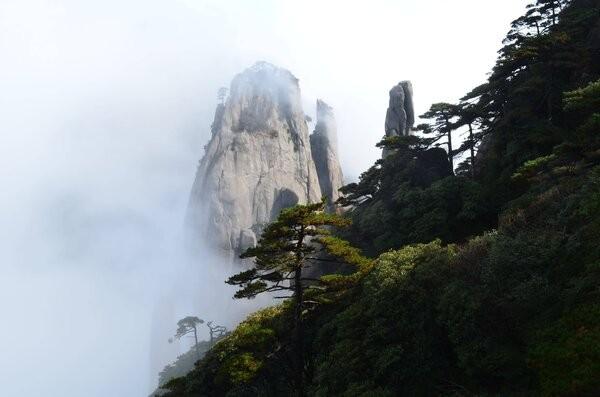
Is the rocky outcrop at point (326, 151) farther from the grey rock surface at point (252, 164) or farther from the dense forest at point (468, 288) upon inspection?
the dense forest at point (468, 288)

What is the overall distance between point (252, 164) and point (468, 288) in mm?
79715

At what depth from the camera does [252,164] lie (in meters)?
92.2

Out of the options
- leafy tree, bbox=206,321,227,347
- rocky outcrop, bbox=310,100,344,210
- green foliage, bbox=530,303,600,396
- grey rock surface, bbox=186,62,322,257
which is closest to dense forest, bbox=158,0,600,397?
green foliage, bbox=530,303,600,396

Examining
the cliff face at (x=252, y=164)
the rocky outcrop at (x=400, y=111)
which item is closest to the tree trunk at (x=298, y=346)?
the rocky outcrop at (x=400, y=111)

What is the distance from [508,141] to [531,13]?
20245mm


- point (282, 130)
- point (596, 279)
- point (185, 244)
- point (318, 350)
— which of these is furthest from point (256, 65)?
point (596, 279)

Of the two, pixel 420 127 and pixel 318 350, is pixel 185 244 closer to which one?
pixel 420 127

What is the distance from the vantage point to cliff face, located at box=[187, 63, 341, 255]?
87.4 m

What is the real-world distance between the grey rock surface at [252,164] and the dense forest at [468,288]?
58.0 m

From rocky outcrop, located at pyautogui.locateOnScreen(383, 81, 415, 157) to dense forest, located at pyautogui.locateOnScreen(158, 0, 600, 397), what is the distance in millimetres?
39387

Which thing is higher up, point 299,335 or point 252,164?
point 252,164

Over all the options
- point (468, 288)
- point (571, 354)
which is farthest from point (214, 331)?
point (571, 354)

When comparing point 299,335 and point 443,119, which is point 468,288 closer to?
point 299,335

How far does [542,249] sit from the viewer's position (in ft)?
46.5
